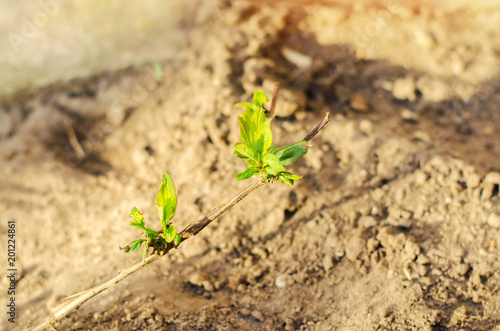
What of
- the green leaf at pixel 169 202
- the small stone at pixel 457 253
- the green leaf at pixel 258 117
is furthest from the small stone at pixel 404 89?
the green leaf at pixel 169 202

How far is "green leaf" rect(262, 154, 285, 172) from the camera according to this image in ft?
4.40

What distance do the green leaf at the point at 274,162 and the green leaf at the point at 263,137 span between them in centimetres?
4

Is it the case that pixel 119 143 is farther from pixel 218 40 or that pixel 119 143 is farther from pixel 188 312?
pixel 188 312

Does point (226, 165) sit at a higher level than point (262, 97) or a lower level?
lower

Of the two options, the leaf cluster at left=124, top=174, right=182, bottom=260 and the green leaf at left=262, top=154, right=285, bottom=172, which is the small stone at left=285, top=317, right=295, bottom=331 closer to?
the leaf cluster at left=124, top=174, right=182, bottom=260

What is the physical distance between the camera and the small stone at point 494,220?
6.14 feet

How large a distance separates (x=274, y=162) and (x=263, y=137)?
0.10 m

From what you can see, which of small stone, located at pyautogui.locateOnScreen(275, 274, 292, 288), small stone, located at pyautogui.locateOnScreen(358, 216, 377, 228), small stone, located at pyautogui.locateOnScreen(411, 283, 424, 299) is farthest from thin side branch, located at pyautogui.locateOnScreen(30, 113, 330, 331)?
small stone, located at pyautogui.locateOnScreen(411, 283, 424, 299)

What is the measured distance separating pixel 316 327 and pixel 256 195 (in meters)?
0.71

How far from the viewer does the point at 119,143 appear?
273 cm

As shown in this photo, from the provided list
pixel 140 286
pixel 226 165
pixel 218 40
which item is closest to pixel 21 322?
pixel 140 286

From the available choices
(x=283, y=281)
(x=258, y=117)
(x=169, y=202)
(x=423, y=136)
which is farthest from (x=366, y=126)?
(x=169, y=202)

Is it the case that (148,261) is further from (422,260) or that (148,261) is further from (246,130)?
(422,260)

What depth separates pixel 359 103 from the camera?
272 centimetres
